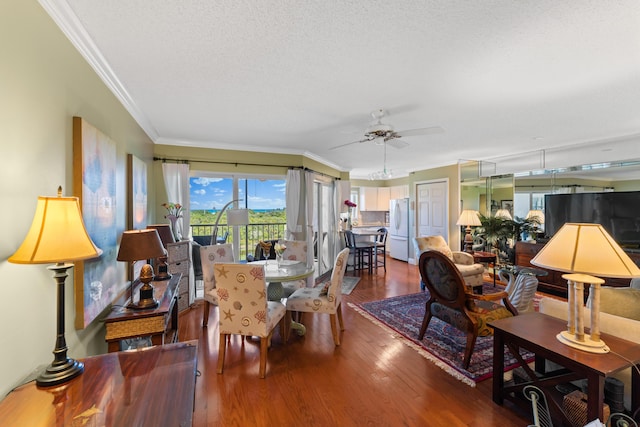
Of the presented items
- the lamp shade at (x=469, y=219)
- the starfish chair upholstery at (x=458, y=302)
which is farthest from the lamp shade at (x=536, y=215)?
the starfish chair upholstery at (x=458, y=302)

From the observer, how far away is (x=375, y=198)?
886 cm

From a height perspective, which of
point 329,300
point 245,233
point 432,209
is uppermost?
point 432,209

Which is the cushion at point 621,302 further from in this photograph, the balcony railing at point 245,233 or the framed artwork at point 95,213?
the balcony railing at point 245,233

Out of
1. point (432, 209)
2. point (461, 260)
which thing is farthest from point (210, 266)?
point (432, 209)

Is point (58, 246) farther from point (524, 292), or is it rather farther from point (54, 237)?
point (524, 292)

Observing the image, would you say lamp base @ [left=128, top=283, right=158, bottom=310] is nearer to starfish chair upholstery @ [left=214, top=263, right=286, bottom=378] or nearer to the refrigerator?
starfish chair upholstery @ [left=214, top=263, right=286, bottom=378]

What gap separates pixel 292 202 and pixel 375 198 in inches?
180

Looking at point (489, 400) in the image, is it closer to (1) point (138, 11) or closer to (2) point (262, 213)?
(1) point (138, 11)

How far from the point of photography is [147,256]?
6.07 ft

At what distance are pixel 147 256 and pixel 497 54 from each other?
9.19 ft

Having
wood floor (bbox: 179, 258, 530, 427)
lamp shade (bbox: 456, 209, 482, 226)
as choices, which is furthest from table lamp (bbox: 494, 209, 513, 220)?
wood floor (bbox: 179, 258, 530, 427)

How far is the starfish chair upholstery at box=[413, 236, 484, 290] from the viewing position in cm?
429

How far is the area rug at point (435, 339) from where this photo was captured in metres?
2.48

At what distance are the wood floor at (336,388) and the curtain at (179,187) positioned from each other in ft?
5.61
